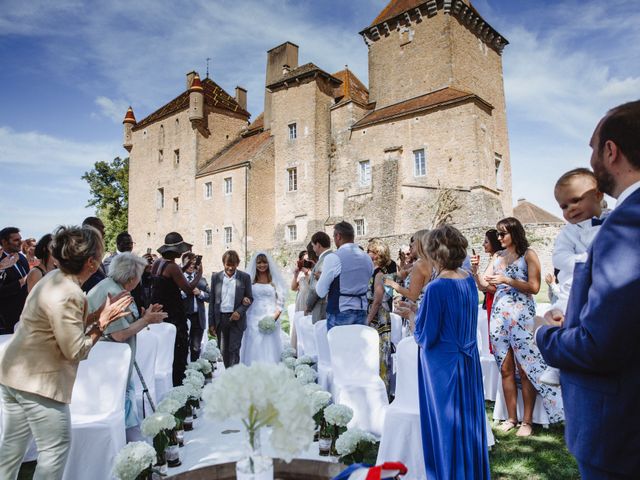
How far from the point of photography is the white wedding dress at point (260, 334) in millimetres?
7203

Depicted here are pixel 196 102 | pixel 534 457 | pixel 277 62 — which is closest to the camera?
pixel 534 457

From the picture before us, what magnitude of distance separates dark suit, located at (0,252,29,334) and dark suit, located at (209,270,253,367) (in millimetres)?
2470

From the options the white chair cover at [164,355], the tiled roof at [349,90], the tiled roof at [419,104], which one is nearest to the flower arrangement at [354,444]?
the white chair cover at [164,355]

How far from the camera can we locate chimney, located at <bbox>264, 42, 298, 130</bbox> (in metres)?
33.2

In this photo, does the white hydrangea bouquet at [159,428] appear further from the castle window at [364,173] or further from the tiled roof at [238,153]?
the tiled roof at [238,153]

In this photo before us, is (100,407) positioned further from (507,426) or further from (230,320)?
(507,426)

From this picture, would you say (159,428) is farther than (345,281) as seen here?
No

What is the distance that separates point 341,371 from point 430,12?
1072 inches

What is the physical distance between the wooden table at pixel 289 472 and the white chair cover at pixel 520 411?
3.58 meters

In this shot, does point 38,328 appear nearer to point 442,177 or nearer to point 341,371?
point 341,371

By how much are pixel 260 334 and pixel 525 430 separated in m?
4.07

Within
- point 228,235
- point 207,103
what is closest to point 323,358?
point 228,235

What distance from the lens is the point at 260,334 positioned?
7211 mm

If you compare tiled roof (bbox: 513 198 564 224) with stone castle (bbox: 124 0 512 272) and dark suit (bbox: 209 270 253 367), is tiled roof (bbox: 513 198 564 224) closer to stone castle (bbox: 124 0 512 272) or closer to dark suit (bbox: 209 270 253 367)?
stone castle (bbox: 124 0 512 272)
